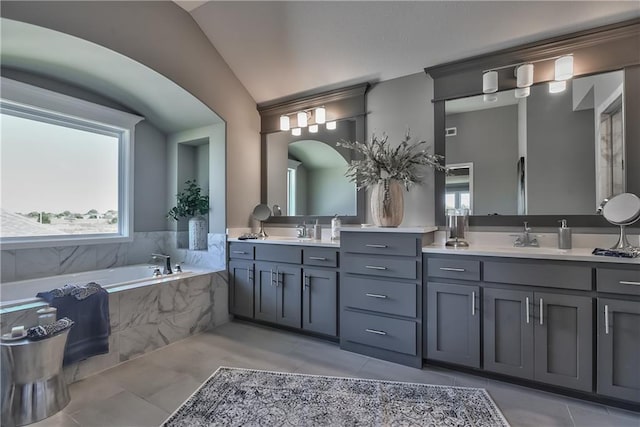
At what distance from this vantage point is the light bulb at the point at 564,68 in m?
2.23

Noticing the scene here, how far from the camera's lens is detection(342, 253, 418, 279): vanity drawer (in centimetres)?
234

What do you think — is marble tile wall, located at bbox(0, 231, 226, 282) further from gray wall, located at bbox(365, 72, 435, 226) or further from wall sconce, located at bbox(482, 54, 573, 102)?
wall sconce, located at bbox(482, 54, 573, 102)

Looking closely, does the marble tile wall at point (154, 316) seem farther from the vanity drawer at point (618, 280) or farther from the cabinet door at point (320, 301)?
the vanity drawer at point (618, 280)

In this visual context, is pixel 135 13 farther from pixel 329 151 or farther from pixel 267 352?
pixel 267 352

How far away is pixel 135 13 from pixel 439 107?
2723 mm

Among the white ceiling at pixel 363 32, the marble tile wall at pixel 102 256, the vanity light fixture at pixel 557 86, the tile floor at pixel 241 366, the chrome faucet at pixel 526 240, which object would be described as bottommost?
the tile floor at pixel 241 366

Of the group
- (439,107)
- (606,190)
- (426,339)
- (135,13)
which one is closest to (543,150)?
(606,190)

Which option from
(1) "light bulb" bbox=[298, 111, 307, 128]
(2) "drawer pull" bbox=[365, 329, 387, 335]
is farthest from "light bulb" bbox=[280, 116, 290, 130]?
(2) "drawer pull" bbox=[365, 329, 387, 335]

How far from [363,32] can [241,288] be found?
2.77 meters

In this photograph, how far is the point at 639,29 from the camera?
2062 millimetres

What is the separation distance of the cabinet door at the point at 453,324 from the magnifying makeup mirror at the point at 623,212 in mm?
951

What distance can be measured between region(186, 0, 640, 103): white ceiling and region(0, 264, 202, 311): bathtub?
241 cm

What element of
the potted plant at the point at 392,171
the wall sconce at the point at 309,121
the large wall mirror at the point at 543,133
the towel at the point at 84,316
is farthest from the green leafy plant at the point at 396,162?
the towel at the point at 84,316

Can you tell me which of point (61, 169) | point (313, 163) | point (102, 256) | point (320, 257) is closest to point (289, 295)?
point (320, 257)
